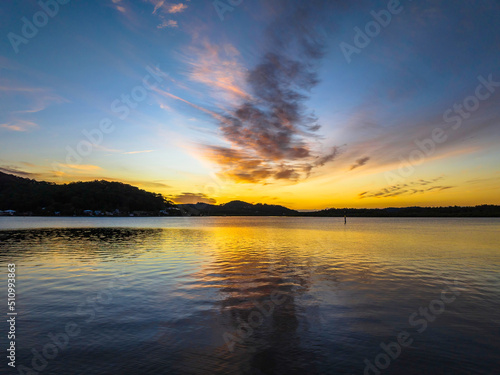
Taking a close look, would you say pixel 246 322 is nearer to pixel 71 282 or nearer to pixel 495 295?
pixel 71 282

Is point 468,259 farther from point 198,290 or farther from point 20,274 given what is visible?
point 20,274

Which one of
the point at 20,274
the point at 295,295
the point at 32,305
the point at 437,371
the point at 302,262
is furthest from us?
the point at 302,262

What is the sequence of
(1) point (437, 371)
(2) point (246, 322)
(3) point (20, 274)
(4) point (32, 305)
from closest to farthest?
(1) point (437, 371) → (2) point (246, 322) → (4) point (32, 305) → (3) point (20, 274)

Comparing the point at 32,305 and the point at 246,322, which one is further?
the point at 32,305

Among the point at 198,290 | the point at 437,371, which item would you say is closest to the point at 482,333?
the point at 437,371

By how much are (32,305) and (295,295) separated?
16.7 m

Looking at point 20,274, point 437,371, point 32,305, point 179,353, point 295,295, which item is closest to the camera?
point 437,371

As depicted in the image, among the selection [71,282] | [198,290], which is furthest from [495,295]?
[71,282]

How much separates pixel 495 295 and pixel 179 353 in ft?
72.5

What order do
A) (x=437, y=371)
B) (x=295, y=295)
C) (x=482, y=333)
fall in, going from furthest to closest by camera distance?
→ (x=295, y=295) < (x=482, y=333) < (x=437, y=371)

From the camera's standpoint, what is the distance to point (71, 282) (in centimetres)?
2308

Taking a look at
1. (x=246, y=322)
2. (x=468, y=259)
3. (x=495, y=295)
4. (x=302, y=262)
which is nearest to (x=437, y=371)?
(x=246, y=322)

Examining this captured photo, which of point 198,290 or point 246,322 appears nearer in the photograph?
point 246,322

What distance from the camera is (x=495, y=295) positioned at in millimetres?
19734
